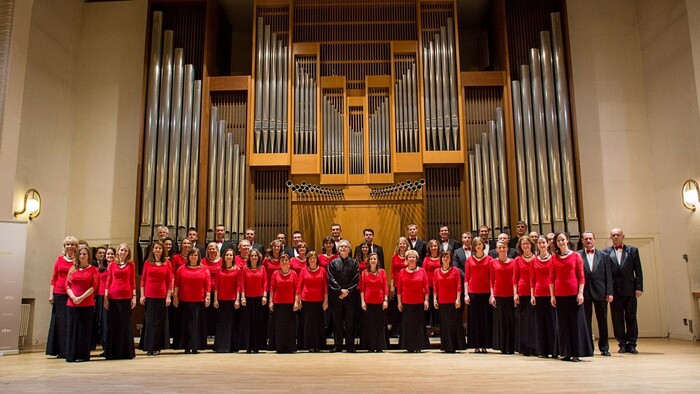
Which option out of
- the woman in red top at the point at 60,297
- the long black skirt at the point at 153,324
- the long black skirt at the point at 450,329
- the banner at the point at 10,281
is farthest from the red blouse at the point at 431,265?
the banner at the point at 10,281

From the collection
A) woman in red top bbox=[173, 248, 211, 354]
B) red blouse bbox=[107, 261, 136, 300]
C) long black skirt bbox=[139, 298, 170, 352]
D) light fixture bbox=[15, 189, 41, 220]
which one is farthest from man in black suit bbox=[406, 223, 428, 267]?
light fixture bbox=[15, 189, 41, 220]

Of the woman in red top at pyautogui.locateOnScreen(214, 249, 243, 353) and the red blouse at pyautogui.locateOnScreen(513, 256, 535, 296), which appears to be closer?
the red blouse at pyautogui.locateOnScreen(513, 256, 535, 296)

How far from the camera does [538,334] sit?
19.0 feet

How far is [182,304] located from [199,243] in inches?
76.2

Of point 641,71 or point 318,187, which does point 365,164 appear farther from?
point 641,71

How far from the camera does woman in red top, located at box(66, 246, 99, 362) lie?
18.5ft

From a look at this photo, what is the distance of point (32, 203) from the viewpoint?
8.14 m

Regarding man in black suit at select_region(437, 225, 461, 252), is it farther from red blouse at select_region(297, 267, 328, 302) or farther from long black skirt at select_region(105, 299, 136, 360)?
long black skirt at select_region(105, 299, 136, 360)

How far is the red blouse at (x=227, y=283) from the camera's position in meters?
6.75

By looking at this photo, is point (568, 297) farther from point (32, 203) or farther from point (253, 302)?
point (32, 203)

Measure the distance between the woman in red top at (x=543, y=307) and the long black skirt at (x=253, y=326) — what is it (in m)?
3.13

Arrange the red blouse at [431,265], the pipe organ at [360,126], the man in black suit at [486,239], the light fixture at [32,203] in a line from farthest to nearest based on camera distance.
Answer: the pipe organ at [360,126], the light fixture at [32,203], the man in black suit at [486,239], the red blouse at [431,265]

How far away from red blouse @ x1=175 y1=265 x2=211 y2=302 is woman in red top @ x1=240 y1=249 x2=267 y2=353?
1.41 ft

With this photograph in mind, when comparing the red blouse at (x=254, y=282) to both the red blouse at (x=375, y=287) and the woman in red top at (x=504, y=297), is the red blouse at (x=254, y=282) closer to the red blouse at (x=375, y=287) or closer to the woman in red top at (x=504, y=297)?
the red blouse at (x=375, y=287)
